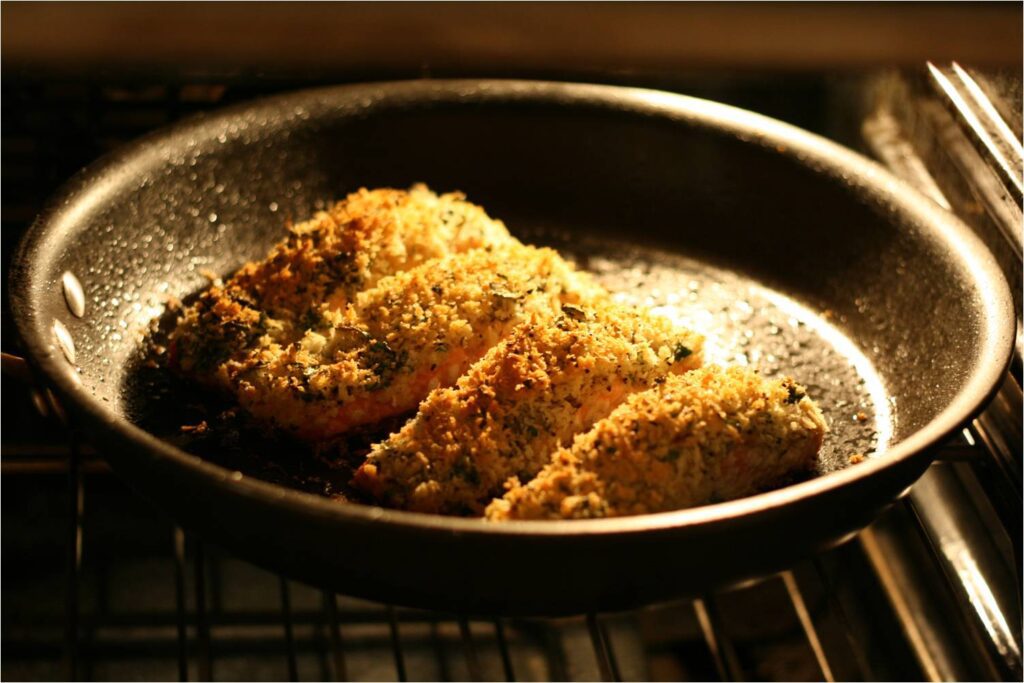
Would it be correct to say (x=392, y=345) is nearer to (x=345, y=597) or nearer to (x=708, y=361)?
(x=708, y=361)

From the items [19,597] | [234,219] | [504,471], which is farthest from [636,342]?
[19,597]

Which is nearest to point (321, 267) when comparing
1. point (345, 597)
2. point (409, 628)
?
point (345, 597)

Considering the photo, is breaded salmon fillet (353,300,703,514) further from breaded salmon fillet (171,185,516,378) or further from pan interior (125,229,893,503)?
breaded salmon fillet (171,185,516,378)

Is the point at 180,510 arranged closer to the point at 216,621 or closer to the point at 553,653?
the point at 216,621

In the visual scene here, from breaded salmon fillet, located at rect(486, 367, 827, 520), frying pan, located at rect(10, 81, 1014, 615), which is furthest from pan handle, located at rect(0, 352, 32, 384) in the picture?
breaded salmon fillet, located at rect(486, 367, 827, 520)

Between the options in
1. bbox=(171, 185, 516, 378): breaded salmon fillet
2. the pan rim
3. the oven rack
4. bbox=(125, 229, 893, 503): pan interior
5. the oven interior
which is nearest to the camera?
the pan rim

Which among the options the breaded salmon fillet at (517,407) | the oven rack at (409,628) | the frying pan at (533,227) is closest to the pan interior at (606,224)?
the frying pan at (533,227)
